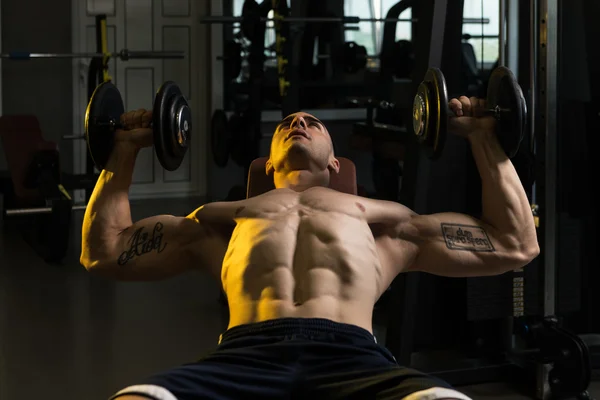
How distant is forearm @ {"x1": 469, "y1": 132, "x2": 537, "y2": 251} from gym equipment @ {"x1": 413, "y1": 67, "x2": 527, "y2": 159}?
3 cm

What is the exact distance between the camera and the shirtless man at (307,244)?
1886 mm

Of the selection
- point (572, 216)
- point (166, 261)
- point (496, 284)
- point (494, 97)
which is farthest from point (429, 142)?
point (572, 216)

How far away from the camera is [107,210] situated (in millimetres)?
2092

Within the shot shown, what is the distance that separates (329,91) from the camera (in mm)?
5070

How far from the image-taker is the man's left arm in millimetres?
2098

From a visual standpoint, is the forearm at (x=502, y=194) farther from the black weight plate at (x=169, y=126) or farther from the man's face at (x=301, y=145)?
the black weight plate at (x=169, y=126)

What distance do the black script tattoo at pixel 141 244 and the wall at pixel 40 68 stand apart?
16.1 ft

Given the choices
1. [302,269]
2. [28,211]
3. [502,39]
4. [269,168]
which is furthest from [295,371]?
[28,211]

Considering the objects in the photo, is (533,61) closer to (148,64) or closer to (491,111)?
(491,111)

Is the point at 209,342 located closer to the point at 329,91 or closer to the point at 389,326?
the point at 389,326

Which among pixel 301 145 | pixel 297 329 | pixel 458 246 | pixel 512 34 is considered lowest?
pixel 297 329

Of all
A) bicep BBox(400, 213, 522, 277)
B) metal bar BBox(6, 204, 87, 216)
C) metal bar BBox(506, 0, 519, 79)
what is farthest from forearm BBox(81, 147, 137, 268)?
metal bar BBox(6, 204, 87, 216)

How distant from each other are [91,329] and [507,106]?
94.2 inches

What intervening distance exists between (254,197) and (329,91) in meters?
2.91
